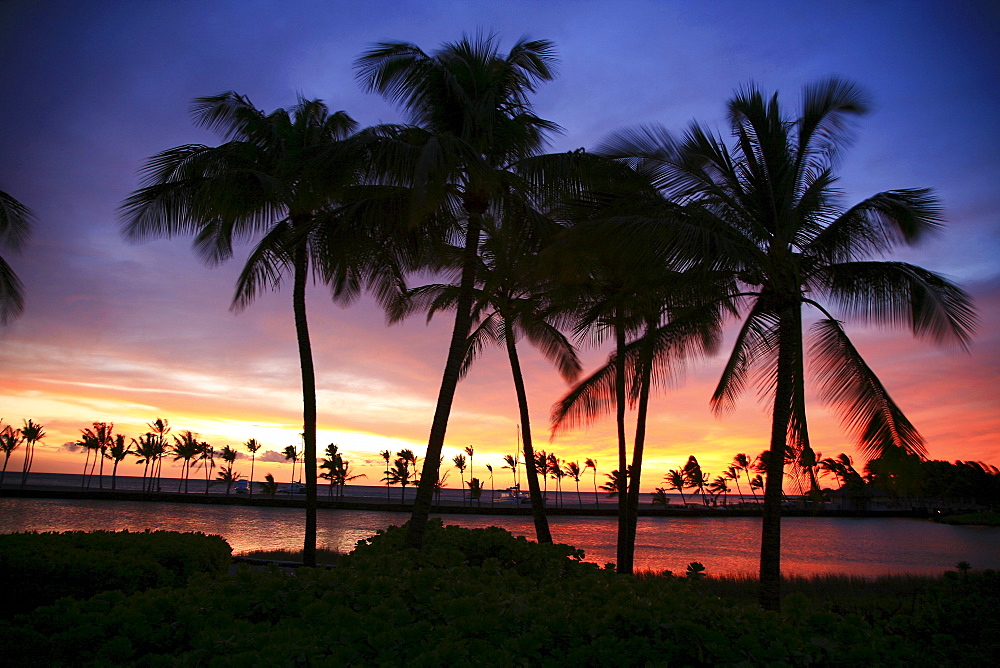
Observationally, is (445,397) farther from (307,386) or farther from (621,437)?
(621,437)

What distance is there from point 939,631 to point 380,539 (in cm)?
715

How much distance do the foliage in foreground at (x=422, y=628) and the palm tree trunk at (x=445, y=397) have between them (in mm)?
4328

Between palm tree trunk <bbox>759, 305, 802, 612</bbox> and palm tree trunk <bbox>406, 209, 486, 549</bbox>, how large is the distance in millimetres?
5007

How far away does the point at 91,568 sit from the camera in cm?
737

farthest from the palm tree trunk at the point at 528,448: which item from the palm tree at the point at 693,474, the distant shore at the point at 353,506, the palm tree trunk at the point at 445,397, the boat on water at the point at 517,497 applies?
the palm tree at the point at 693,474

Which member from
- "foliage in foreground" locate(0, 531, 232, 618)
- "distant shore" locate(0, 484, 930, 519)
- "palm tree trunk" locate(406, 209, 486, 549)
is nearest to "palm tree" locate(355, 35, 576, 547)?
"palm tree trunk" locate(406, 209, 486, 549)

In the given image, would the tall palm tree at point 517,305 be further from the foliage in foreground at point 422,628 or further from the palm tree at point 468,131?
the foliage in foreground at point 422,628

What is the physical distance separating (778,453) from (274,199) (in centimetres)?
1097

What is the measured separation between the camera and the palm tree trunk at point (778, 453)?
26.8 feet

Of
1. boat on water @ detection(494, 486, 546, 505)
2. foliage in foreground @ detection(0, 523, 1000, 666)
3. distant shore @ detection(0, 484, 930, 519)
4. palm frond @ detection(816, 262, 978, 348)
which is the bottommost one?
boat on water @ detection(494, 486, 546, 505)

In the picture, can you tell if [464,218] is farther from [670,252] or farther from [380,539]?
[380,539]

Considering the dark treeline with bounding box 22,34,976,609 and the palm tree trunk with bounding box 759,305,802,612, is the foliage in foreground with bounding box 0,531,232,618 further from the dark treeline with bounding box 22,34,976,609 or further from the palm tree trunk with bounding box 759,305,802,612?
the palm tree trunk with bounding box 759,305,802,612

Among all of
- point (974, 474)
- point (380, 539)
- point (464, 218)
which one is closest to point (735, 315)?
point (464, 218)

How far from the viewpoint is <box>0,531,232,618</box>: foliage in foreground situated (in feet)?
23.4
